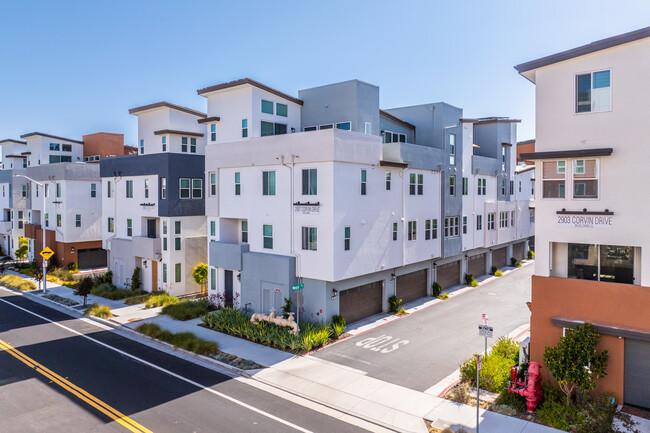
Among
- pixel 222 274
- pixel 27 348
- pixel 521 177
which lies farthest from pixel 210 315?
pixel 521 177

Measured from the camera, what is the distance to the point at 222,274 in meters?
26.3

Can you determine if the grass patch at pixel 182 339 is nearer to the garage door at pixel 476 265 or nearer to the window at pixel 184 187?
the window at pixel 184 187

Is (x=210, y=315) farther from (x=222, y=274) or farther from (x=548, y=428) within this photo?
(x=548, y=428)

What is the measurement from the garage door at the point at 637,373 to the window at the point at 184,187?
26.9 meters

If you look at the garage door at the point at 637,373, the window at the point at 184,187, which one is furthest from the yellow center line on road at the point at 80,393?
the garage door at the point at 637,373

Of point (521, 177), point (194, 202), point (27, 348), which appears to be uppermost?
point (521, 177)

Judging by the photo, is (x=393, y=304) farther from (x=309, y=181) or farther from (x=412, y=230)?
(x=309, y=181)

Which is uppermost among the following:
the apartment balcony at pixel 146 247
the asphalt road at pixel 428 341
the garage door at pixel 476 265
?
the apartment balcony at pixel 146 247

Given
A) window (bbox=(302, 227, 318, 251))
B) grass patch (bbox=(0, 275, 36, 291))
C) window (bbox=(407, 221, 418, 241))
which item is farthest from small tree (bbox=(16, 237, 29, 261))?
window (bbox=(407, 221, 418, 241))

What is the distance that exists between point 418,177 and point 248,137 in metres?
10.7

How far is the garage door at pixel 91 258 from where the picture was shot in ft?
136

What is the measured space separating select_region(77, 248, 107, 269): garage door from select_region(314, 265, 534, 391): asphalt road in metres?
32.8

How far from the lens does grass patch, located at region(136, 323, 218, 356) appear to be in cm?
1866

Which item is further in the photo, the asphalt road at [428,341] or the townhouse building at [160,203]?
the townhouse building at [160,203]
